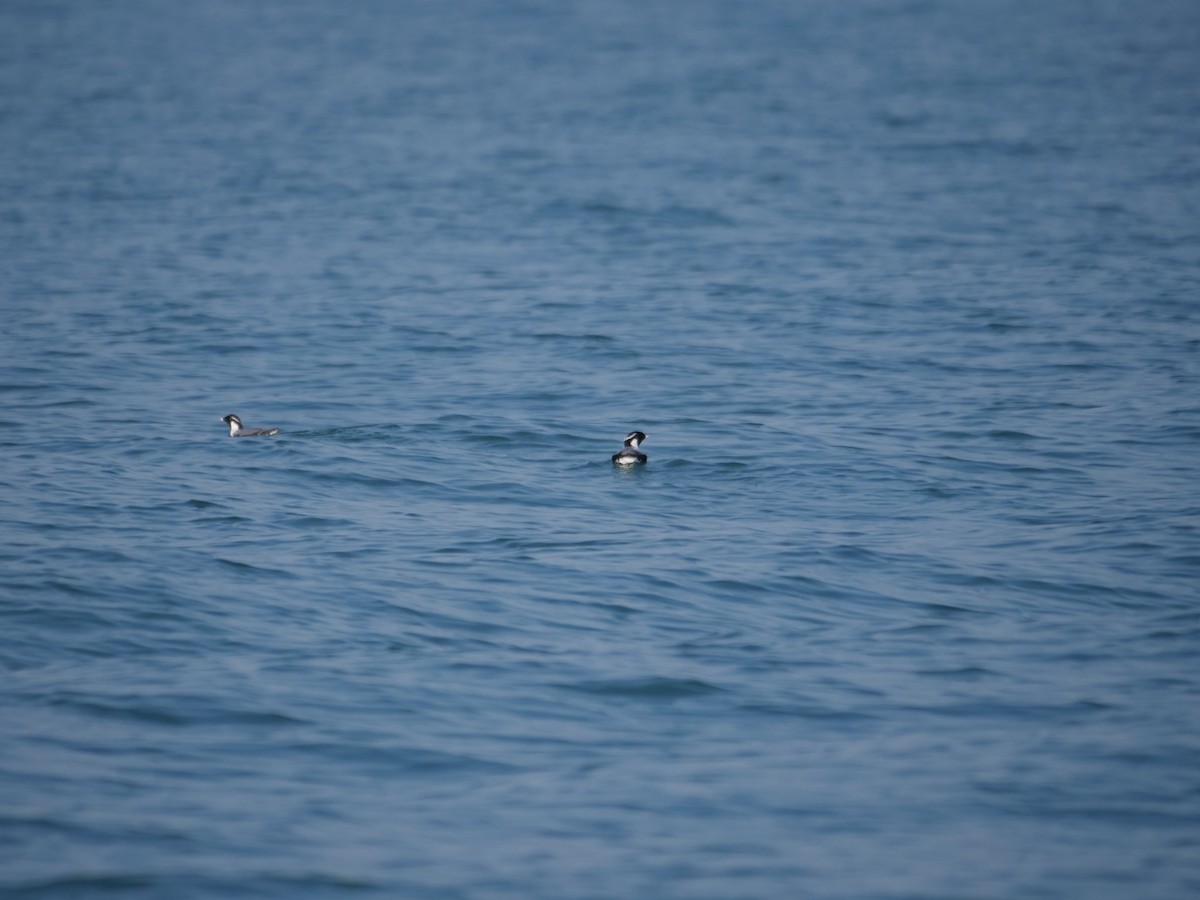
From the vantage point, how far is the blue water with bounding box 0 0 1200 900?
10836 millimetres

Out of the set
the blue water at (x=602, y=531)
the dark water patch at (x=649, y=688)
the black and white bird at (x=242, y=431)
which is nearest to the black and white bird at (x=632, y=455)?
the blue water at (x=602, y=531)

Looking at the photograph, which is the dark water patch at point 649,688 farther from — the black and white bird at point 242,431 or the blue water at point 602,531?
the black and white bird at point 242,431

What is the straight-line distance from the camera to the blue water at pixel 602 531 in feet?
35.6

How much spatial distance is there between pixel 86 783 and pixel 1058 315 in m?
21.3

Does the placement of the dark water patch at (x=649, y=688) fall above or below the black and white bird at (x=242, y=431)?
below

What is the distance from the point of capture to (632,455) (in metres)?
19.3

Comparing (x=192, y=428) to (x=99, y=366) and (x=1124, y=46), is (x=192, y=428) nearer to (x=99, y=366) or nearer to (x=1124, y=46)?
(x=99, y=366)

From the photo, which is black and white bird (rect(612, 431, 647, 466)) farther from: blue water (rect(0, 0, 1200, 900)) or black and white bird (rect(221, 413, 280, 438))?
black and white bird (rect(221, 413, 280, 438))

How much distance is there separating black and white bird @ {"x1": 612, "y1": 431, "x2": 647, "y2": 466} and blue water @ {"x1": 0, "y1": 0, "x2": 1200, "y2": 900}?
513 millimetres

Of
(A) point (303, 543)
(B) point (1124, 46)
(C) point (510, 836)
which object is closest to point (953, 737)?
(C) point (510, 836)

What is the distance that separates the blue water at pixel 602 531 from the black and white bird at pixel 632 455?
51 cm

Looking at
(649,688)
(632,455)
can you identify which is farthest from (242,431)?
(649,688)

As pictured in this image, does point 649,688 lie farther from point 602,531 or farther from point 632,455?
point 632,455

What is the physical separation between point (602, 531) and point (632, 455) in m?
2.21
